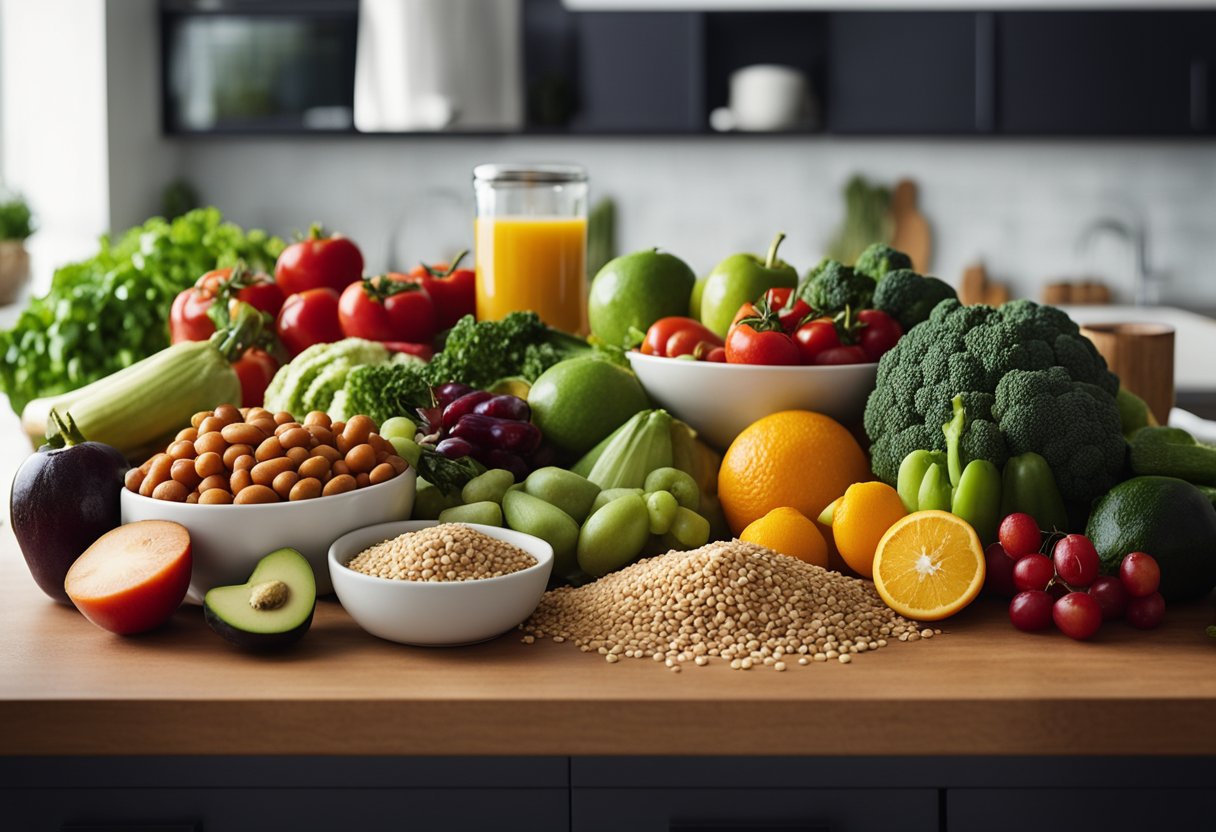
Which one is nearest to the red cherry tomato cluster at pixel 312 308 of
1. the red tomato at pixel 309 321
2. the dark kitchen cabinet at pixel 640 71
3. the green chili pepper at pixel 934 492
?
the red tomato at pixel 309 321

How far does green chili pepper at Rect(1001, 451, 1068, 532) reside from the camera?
47.4 inches

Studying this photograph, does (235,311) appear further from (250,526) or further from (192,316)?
(250,526)

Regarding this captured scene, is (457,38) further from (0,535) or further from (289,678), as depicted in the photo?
(289,678)

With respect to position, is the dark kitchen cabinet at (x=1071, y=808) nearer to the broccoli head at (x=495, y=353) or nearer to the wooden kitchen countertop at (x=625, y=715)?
the wooden kitchen countertop at (x=625, y=715)

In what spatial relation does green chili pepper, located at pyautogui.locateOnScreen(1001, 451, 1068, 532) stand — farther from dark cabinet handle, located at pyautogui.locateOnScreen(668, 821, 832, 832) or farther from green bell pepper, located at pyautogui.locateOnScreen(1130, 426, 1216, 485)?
dark cabinet handle, located at pyautogui.locateOnScreen(668, 821, 832, 832)

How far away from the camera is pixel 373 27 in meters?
3.36

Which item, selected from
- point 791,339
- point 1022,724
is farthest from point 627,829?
point 791,339

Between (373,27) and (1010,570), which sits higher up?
(373,27)

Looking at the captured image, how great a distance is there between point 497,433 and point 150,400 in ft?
1.48

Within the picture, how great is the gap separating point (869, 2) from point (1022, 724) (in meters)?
3.74

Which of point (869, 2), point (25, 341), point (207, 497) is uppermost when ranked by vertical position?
point (869, 2)

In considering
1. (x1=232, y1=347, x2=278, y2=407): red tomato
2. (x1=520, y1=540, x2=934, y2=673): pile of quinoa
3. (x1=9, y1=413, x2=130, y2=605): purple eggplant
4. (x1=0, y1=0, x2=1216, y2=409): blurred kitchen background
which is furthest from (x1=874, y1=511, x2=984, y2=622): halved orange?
(x1=0, y1=0, x2=1216, y2=409): blurred kitchen background

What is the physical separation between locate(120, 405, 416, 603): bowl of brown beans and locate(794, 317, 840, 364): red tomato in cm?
49

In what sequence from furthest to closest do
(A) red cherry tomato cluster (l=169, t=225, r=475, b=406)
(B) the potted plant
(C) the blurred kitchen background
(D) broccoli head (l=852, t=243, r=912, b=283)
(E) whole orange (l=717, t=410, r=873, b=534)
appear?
(C) the blurred kitchen background → (B) the potted plant → (A) red cherry tomato cluster (l=169, t=225, r=475, b=406) → (D) broccoli head (l=852, t=243, r=912, b=283) → (E) whole orange (l=717, t=410, r=873, b=534)
